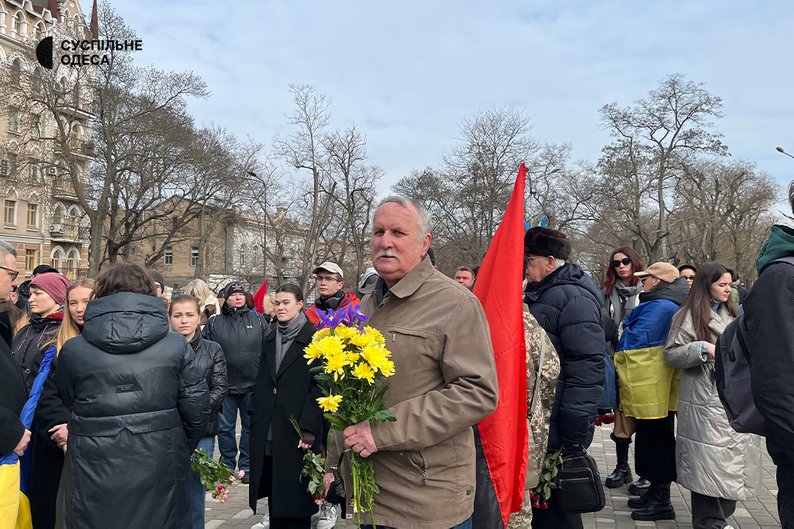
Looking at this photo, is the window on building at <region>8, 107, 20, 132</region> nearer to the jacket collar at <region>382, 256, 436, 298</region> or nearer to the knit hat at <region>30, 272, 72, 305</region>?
the knit hat at <region>30, 272, 72, 305</region>

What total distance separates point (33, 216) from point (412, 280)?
56429 mm

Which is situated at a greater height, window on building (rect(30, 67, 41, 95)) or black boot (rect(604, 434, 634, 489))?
window on building (rect(30, 67, 41, 95))

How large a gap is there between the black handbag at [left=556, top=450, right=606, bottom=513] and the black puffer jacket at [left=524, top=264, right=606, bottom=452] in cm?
12

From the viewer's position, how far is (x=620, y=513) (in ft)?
20.1

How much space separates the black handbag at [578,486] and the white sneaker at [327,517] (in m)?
2.41

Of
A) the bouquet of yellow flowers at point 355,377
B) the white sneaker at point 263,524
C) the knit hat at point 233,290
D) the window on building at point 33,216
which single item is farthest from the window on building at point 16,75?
the bouquet of yellow flowers at point 355,377

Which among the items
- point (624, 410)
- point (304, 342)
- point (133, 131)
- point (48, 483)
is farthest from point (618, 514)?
point (133, 131)

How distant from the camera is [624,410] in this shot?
5965 mm

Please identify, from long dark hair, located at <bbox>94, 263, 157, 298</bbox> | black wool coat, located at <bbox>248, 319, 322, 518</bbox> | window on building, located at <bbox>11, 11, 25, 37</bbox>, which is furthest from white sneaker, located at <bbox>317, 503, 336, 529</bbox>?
window on building, located at <bbox>11, 11, 25, 37</bbox>

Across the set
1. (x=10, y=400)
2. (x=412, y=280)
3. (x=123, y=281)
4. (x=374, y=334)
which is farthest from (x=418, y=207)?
(x=10, y=400)

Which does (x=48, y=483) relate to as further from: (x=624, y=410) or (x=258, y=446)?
(x=624, y=410)

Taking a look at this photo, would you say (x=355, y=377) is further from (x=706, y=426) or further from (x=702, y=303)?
(x=702, y=303)

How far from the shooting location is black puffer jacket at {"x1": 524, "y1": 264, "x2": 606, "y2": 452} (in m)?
4.14

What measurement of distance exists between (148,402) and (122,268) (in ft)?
2.69
